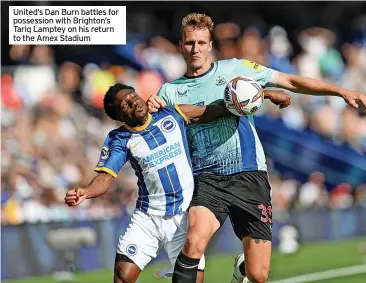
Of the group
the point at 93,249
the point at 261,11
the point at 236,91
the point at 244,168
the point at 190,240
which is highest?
the point at 261,11

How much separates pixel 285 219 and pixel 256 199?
7.27 metres

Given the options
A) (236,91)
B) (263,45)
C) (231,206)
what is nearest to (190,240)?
(231,206)

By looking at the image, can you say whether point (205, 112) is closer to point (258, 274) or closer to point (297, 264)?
point (258, 274)

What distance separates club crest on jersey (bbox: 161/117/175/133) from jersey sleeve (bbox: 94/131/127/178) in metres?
0.36

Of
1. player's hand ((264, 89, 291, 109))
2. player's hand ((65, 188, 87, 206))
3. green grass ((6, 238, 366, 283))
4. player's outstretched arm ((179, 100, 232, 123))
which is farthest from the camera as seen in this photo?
green grass ((6, 238, 366, 283))

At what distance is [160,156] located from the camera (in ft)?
25.6

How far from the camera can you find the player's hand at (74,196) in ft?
23.2

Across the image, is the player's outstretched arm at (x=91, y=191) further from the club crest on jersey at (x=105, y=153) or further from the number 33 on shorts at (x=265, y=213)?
the number 33 on shorts at (x=265, y=213)

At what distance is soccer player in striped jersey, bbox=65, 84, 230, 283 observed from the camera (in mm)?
7715

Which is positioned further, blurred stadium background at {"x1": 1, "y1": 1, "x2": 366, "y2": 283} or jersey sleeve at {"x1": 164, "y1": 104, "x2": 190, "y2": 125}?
blurred stadium background at {"x1": 1, "y1": 1, "x2": 366, "y2": 283}

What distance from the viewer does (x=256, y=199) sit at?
7.95 meters

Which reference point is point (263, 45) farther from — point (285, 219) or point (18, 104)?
point (18, 104)
